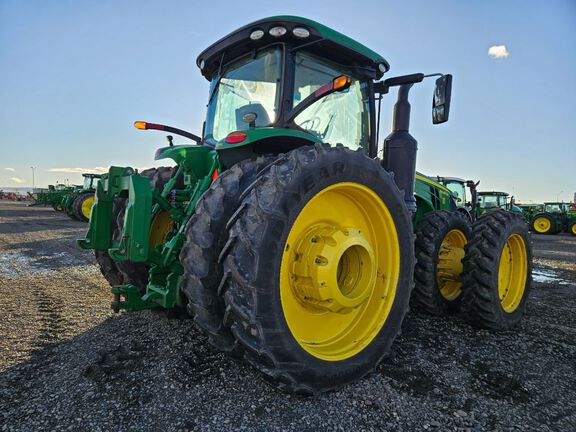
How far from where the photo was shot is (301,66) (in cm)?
277

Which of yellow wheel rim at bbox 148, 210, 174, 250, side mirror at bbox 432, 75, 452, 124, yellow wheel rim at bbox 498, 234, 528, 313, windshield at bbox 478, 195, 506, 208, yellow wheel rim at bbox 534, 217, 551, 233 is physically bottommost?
yellow wheel rim at bbox 534, 217, 551, 233

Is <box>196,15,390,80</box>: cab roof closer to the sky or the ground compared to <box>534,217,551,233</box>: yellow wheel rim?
closer to the sky

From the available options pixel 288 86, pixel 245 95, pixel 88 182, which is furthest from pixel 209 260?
pixel 88 182

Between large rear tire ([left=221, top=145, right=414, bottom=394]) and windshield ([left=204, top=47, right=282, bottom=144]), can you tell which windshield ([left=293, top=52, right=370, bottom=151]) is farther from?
large rear tire ([left=221, top=145, right=414, bottom=394])

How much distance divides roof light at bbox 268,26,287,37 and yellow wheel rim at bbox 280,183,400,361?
3.63 ft

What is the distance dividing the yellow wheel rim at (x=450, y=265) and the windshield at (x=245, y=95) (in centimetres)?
217

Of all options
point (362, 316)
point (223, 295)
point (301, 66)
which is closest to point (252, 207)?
point (223, 295)

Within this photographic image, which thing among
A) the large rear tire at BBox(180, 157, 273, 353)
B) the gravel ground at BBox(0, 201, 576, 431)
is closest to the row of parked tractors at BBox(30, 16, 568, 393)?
the large rear tire at BBox(180, 157, 273, 353)

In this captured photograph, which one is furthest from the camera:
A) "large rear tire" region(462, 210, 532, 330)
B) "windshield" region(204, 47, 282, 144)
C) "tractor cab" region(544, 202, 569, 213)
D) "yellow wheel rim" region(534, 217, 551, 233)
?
"tractor cab" region(544, 202, 569, 213)

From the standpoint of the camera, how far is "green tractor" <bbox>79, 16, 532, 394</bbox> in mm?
1859

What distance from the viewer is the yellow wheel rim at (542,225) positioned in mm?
21125

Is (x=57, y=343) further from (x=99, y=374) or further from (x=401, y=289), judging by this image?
(x=401, y=289)

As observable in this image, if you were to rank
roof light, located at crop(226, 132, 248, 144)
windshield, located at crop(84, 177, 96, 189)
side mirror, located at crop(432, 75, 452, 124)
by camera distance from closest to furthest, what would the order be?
1. roof light, located at crop(226, 132, 248, 144)
2. side mirror, located at crop(432, 75, 452, 124)
3. windshield, located at crop(84, 177, 96, 189)

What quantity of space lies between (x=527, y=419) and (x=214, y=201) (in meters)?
1.97
